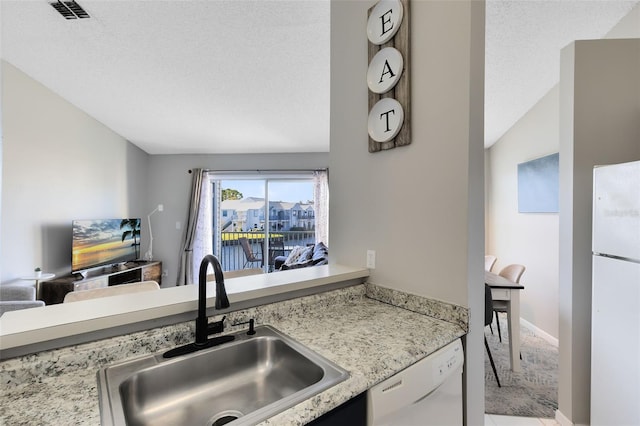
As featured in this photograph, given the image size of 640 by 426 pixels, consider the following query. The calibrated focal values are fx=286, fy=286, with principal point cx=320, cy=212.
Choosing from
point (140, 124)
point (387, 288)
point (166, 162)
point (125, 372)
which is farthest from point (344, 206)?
point (166, 162)

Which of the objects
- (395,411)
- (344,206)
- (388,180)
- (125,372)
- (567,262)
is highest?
(388,180)

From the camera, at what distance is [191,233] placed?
5.23 metres

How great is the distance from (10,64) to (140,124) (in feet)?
4.61

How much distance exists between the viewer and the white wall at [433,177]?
3.65 feet

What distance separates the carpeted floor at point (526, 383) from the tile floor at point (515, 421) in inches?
1.6

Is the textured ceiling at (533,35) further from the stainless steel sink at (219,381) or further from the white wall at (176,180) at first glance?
the white wall at (176,180)

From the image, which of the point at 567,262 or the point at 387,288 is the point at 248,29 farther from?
the point at 567,262

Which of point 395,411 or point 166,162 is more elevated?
point 166,162

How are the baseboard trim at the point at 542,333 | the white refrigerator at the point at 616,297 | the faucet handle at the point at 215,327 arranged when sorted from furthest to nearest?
the baseboard trim at the point at 542,333 → the white refrigerator at the point at 616,297 → the faucet handle at the point at 215,327

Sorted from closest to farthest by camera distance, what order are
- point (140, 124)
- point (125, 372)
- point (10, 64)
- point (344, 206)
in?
point (125, 372) → point (344, 206) → point (10, 64) → point (140, 124)

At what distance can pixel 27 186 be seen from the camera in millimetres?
3221

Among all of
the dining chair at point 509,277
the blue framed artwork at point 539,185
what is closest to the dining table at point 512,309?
the dining chair at point 509,277

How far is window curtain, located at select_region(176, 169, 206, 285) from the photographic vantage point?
17.1 feet

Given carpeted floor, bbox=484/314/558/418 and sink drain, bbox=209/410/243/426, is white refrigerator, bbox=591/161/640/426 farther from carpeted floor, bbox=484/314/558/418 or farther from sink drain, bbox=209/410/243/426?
sink drain, bbox=209/410/243/426
